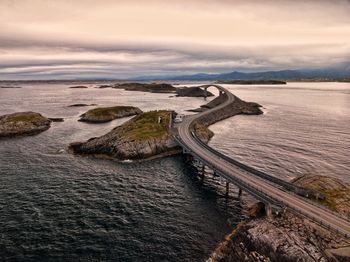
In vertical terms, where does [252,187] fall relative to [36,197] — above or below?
above

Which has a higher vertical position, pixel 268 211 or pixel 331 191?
pixel 331 191

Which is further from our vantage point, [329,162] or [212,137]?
[212,137]

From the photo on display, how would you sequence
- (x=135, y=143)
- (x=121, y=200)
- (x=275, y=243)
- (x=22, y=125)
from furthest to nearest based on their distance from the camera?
(x=22, y=125) < (x=135, y=143) < (x=121, y=200) < (x=275, y=243)

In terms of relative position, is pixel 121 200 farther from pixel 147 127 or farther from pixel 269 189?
pixel 147 127

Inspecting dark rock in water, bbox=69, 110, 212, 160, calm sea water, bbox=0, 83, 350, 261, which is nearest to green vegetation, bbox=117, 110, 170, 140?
dark rock in water, bbox=69, 110, 212, 160

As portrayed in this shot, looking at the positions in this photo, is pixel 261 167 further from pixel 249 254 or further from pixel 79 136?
pixel 79 136

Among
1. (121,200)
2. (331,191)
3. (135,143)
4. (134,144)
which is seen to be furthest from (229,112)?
(121,200)

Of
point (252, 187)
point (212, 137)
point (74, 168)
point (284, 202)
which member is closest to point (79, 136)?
point (74, 168)

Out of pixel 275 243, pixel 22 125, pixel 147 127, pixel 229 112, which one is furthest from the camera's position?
pixel 229 112
